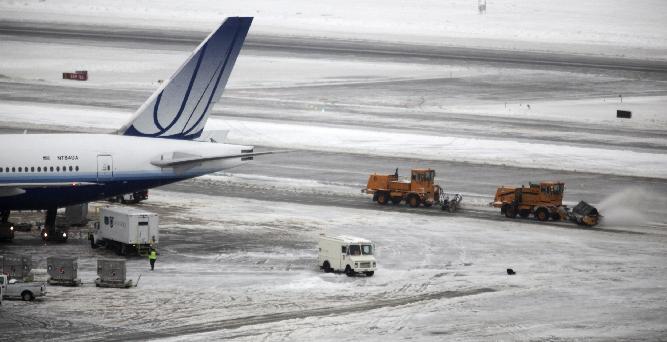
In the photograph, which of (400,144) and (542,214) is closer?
(542,214)

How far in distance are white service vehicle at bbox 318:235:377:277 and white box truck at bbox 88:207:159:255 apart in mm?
9195

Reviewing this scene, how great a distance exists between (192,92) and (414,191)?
1889 cm

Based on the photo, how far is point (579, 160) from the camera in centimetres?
10381

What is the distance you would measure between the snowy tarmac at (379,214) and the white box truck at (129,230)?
3.31ft

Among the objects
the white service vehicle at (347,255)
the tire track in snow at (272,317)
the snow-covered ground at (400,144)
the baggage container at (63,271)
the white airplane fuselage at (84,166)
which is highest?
the snow-covered ground at (400,144)

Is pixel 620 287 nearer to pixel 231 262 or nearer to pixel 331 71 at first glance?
pixel 231 262

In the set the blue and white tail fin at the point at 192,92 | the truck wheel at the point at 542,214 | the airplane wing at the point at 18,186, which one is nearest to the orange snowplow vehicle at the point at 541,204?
the truck wheel at the point at 542,214

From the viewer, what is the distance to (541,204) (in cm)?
8038

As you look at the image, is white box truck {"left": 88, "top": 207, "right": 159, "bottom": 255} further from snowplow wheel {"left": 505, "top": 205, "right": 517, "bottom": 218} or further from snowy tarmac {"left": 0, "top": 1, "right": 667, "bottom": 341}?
snowplow wheel {"left": 505, "top": 205, "right": 517, "bottom": 218}

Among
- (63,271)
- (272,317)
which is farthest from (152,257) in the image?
(272,317)

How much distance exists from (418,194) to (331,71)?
82.3m

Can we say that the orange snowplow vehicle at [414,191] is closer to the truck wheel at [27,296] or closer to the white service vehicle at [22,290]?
the white service vehicle at [22,290]

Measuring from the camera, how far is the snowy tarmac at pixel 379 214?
177ft

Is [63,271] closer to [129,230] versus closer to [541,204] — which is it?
[129,230]
